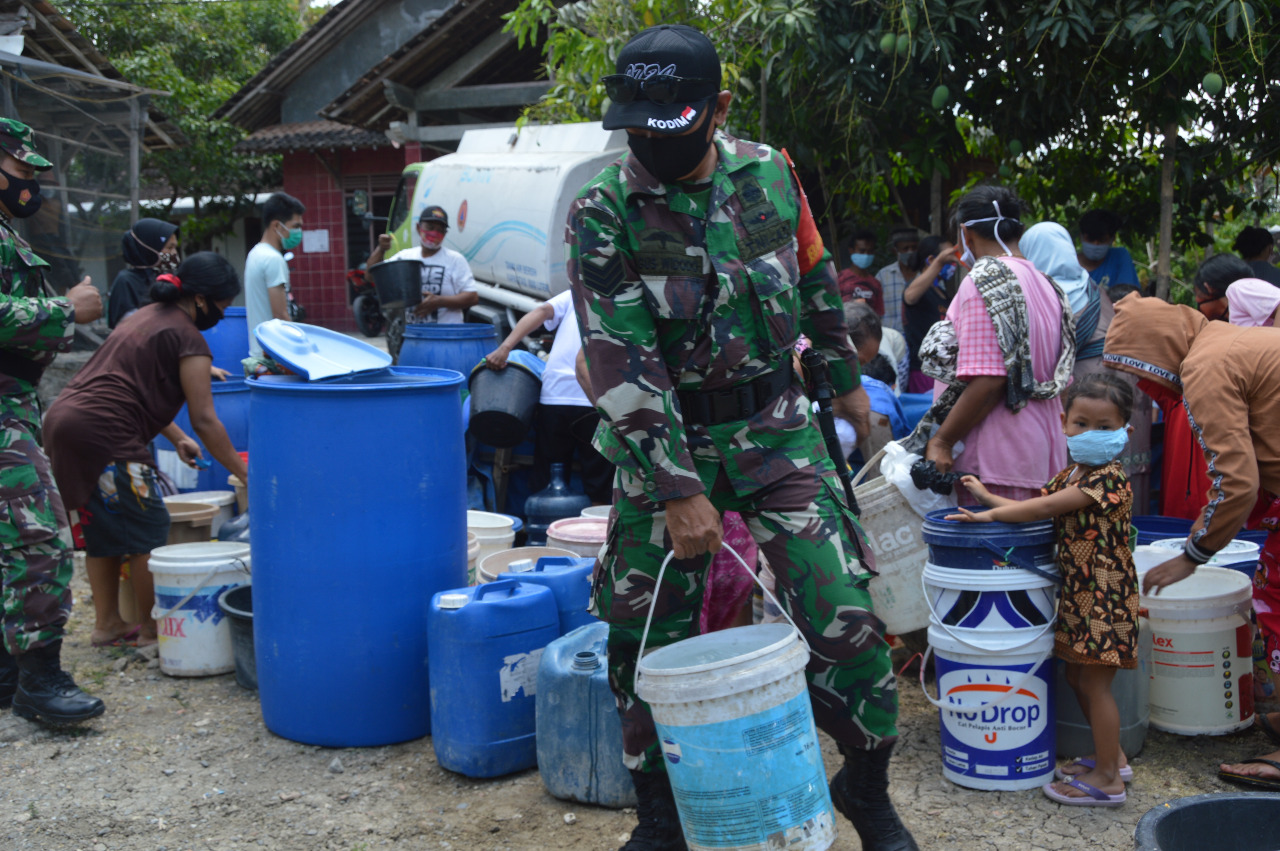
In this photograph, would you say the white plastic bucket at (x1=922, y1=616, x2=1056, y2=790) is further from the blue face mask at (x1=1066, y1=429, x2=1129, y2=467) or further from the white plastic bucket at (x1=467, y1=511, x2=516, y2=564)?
the white plastic bucket at (x1=467, y1=511, x2=516, y2=564)

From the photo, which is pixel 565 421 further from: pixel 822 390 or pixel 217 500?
pixel 822 390

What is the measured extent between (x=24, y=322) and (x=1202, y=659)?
432cm

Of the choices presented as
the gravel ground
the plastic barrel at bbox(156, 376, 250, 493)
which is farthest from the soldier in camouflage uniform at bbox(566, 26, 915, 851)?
the plastic barrel at bbox(156, 376, 250, 493)

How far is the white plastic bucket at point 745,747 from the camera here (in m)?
2.21

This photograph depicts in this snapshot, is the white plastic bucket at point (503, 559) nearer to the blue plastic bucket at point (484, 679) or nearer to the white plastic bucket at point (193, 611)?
the blue plastic bucket at point (484, 679)

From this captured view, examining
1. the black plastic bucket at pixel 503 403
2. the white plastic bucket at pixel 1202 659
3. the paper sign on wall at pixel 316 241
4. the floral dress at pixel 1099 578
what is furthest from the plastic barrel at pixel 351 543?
the paper sign on wall at pixel 316 241

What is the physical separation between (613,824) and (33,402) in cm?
276

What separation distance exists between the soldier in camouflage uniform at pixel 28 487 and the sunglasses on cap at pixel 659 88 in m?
2.59

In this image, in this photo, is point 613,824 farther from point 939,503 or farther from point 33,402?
point 33,402

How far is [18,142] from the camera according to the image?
3.98m

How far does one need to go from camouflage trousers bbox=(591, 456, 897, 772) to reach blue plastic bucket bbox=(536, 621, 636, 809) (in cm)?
49

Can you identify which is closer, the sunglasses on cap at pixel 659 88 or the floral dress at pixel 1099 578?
the sunglasses on cap at pixel 659 88

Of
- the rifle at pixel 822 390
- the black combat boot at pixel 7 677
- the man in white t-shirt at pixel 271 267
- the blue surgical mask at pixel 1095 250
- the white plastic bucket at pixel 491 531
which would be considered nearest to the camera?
the rifle at pixel 822 390

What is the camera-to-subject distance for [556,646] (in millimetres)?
3373
